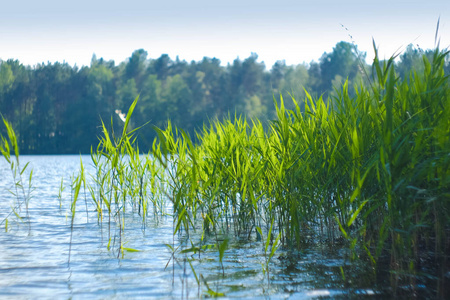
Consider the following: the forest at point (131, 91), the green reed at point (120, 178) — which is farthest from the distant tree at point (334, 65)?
the green reed at point (120, 178)

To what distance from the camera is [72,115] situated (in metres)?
67.8

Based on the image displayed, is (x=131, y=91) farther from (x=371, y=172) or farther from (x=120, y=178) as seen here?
(x=371, y=172)

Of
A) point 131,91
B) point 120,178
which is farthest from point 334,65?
point 120,178

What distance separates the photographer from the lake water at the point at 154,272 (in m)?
3.50

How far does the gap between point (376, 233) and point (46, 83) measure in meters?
73.3

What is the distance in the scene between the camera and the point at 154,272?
409 centimetres

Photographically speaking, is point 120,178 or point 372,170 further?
point 120,178

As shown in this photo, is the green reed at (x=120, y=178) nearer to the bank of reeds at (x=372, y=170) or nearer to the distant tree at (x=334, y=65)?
the bank of reeds at (x=372, y=170)

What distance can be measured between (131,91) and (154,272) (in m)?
69.5

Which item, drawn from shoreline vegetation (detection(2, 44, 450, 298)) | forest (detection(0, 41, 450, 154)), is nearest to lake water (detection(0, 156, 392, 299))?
shoreline vegetation (detection(2, 44, 450, 298))

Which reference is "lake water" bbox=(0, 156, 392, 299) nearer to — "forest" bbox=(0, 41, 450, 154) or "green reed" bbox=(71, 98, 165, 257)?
"green reed" bbox=(71, 98, 165, 257)

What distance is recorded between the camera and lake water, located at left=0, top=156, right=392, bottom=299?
→ 11.5 feet

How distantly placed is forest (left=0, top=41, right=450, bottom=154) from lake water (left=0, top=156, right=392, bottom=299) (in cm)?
5207

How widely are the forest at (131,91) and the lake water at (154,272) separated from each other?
52.1m
